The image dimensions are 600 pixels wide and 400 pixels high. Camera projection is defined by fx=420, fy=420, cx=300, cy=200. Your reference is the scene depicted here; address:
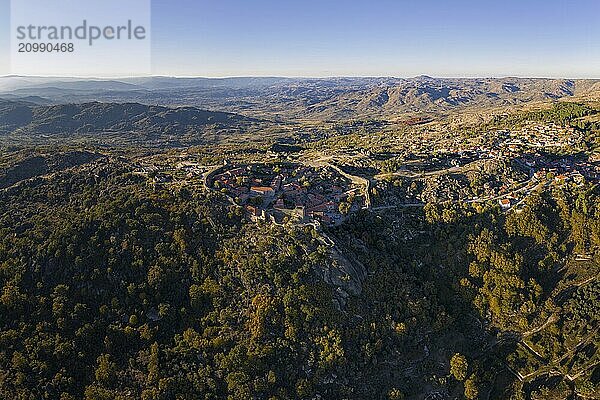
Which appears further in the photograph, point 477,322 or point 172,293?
point 477,322

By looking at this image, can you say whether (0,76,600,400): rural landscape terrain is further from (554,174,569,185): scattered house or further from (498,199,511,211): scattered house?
(554,174,569,185): scattered house

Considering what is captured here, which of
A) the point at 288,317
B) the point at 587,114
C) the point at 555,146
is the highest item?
the point at 587,114

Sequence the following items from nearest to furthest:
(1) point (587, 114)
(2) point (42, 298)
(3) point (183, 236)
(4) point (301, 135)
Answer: (2) point (42, 298) < (3) point (183, 236) < (1) point (587, 114) < (4) point (301, 135)

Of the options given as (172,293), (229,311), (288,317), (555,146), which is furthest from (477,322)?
(555,146)

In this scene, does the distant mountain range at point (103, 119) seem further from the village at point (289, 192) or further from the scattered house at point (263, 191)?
the scattered house at point (263, 191)

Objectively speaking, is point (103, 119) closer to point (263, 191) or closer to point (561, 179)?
point (263, 191)

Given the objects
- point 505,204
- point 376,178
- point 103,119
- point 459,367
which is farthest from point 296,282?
point 103,119

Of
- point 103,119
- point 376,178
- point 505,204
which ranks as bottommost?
point 505,204

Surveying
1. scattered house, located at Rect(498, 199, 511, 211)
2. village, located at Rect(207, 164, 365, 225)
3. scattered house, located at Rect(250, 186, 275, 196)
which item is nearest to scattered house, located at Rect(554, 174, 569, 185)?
scattered house, located at Rect(498, 199, 511, 211)

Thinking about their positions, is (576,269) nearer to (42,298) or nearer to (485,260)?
(485,260)
